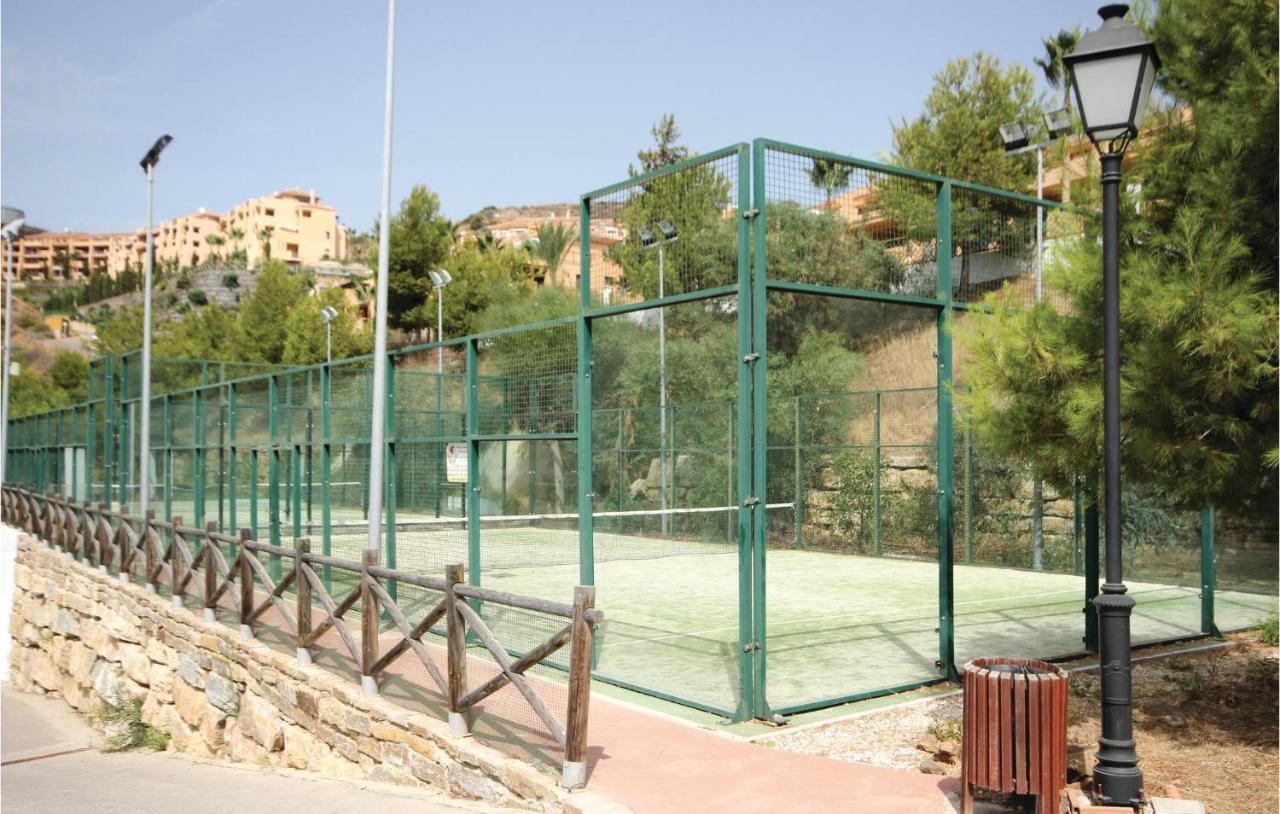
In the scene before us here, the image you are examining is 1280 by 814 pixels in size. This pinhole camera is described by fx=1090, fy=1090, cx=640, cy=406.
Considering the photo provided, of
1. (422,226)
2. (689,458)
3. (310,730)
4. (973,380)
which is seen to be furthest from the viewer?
(422,226)

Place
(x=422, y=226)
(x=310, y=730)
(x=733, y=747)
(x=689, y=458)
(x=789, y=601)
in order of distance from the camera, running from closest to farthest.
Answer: (x=733, y=747) → (x=310, y=730) → (x=789, y=601) → (x=689, y=458) → (x=422, y=226)

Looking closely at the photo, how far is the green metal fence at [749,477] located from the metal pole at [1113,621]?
1853mm

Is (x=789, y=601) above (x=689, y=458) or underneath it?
underneath

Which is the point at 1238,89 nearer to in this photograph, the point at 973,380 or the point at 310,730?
the point at 973,380

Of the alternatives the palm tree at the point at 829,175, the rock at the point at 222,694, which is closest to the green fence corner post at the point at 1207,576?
the palm tree at the point at 829,175

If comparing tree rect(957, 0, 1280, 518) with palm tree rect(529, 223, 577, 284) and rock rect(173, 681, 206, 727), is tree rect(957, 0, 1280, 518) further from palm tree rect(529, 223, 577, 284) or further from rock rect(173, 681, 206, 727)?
palm tree rect(529, 223, 577, 284)

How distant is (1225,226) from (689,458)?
546 inches

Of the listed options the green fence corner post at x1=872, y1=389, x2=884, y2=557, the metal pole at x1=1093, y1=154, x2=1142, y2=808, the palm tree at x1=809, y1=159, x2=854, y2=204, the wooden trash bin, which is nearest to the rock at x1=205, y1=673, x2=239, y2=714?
the palm tree at x1=809, y1=159, x2=854, y2=204

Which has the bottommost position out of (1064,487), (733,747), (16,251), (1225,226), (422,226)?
(733,747)

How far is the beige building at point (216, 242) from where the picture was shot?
12131 cm

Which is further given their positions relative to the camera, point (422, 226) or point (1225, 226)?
point (422, 226)

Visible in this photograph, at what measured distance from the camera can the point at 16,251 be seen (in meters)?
151

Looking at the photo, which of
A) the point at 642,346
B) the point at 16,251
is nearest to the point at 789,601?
the point at 642,346

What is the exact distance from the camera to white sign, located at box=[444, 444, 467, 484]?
33.6 ft
